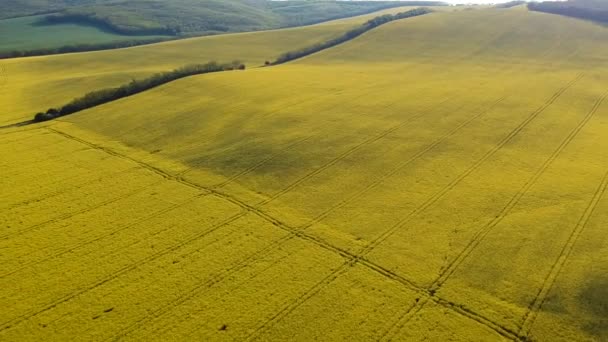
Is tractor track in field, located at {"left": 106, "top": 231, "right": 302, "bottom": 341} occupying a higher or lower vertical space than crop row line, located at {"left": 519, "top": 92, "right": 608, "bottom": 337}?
higher

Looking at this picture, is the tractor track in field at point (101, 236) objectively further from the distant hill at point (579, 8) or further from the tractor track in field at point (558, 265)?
the distant hill at point (579, 8)

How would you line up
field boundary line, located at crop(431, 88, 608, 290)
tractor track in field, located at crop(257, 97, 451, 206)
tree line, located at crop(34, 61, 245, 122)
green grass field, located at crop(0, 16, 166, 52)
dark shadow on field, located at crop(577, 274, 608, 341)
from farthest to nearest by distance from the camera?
green grass field, located at crop(0, 16, 166, 52), tree line, located at crop(34, 61, 245, 122), tractor track in field, located at crop(257, 97, 451, 206), field boundary line, located at crop(431, 88, 608, 290), dark shadow on field, located at crop(577, 274, 608, 341)

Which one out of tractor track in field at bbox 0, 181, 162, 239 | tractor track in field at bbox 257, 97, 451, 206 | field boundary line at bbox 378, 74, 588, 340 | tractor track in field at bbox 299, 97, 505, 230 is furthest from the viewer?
tractor track in field at bbox 257, 97, 451, 206

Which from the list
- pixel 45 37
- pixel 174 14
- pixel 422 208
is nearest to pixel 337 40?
pixel 422 208

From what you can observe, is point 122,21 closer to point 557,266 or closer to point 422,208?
point 422,208

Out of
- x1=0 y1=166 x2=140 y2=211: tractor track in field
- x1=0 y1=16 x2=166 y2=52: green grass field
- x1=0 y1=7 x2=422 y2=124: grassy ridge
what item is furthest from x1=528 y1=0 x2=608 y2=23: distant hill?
x1=0 y1=166 x2=140 y2=211: tractor track in field

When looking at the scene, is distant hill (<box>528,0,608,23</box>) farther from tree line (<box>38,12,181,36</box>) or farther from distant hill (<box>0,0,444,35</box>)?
tree line (<box>38,12,181,36</box>)
